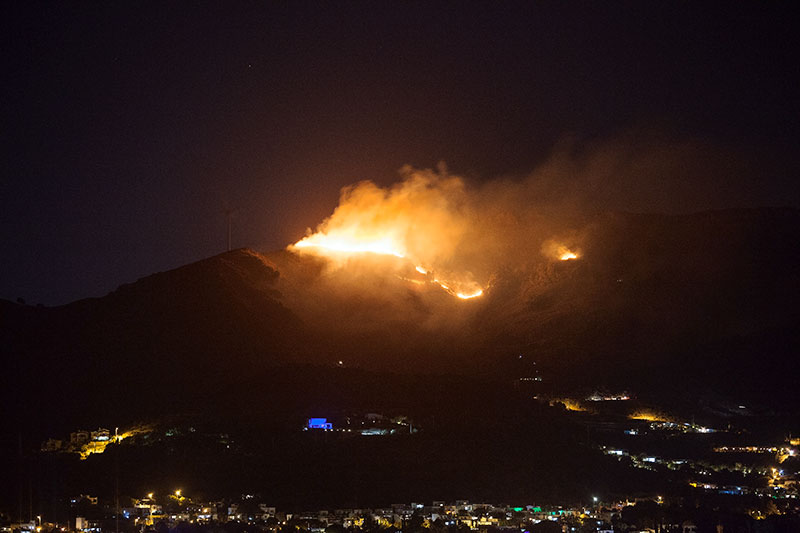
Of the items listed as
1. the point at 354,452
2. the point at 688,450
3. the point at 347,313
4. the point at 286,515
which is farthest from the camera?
the point at 347,313

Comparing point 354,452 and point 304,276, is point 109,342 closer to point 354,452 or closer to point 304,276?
point 304,276

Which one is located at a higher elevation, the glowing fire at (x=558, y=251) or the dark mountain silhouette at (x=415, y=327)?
the glowing fire at (x=558, y=251)

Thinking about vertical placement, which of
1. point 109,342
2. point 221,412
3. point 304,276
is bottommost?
point 221,412

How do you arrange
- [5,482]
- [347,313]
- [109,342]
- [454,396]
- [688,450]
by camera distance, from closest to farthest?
[5,482]
[688,450]
[454,396]
[109,342]
[347,313]

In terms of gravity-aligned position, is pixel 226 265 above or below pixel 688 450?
above

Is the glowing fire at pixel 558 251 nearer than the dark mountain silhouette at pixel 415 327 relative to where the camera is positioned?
No

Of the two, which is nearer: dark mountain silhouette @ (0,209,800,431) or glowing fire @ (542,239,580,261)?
dark mountain silhouette @ (0,209,800,431)

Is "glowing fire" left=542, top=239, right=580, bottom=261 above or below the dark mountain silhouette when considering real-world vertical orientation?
above

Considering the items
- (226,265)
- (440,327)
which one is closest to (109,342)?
(226,265)
